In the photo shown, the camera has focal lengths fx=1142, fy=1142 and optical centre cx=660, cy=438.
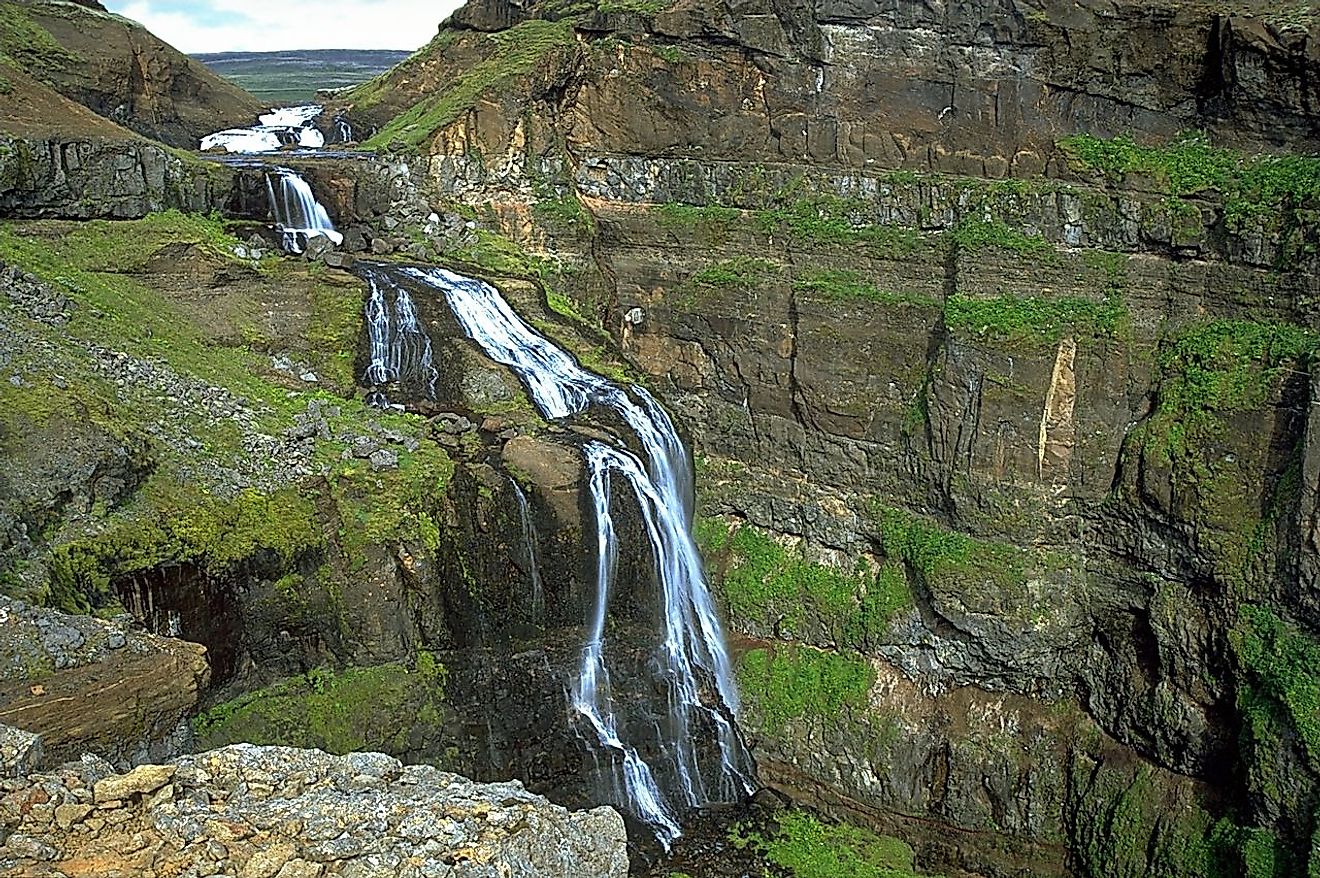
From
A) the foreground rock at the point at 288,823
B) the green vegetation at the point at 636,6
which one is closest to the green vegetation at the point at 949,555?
the green vegetation at the point at 636,6

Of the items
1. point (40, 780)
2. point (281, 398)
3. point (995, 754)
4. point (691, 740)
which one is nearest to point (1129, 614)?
point (995, 754)

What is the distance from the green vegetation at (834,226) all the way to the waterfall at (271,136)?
1113 centimetres

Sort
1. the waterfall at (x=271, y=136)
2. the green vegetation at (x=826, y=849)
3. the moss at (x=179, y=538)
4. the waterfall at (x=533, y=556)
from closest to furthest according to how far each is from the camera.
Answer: the moss at (x=179, y=538)
the waterfall at (x=533, y=556)
the green vegetation at (x=826, y=849)
the waterfall at (x=271, y=136)

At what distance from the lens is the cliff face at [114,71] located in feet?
72.6

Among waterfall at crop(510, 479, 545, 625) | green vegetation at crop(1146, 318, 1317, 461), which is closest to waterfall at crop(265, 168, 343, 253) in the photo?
waterfall at crop(510, 479, 545, 625)

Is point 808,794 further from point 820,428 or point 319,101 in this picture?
point 319,101

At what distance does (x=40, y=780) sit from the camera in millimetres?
6340

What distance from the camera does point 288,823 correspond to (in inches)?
249

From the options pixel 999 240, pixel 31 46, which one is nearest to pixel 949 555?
pixel 999 240

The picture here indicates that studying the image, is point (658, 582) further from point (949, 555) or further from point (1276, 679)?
point (1276, 679)

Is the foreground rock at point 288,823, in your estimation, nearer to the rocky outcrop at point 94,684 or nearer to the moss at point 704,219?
the rocky outcrop at point 94,684

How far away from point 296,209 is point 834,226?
9774mm

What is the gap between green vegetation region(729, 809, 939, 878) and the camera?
1689cm

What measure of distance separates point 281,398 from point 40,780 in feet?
35.1
